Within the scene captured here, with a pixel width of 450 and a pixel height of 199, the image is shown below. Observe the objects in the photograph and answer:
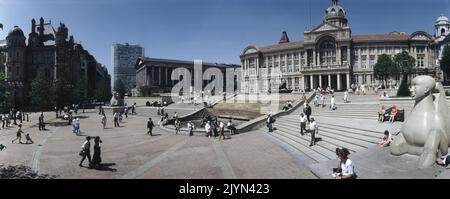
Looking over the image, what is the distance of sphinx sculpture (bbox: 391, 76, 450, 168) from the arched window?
7594 cm

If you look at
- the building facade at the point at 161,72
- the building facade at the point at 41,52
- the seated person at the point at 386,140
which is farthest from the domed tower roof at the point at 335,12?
the seated person at the point at 386,140

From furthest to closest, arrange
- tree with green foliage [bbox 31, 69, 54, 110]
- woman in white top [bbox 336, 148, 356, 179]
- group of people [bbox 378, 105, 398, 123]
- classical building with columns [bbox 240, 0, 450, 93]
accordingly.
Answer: classical building with columns [bbox 240, 0, 450, 93] → tree with green foliage [bbox 31, 69, 54, 110] → group of people [bbox 378, 105, 398, 123] → woman in white top [bbox 336, 148, 356, 179]

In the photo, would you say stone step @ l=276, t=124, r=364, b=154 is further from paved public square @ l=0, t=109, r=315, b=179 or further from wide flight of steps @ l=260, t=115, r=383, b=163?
paved public square @ l=0, t=109, r=315, b=179

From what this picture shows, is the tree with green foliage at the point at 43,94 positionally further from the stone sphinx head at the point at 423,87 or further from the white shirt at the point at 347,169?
the stone sphinx head at the point at 423,87

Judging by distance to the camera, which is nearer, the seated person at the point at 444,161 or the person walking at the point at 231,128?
the seated person at the point at 444,161

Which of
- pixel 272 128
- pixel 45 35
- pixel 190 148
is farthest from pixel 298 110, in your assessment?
pixel 45 35

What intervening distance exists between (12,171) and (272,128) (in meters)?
16.6

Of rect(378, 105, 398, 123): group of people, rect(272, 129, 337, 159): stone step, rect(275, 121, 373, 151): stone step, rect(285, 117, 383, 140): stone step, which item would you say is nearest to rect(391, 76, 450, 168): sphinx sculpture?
rect(275, 121, 373, 151): stone step

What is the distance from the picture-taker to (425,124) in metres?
11.4

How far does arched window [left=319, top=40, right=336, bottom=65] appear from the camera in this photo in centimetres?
8462

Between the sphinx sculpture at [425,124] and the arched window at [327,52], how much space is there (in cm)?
7594

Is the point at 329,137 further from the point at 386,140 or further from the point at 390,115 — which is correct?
the point at 390,115

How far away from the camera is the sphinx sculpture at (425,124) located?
1092 cm

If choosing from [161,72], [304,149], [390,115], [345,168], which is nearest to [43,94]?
[304,149]
